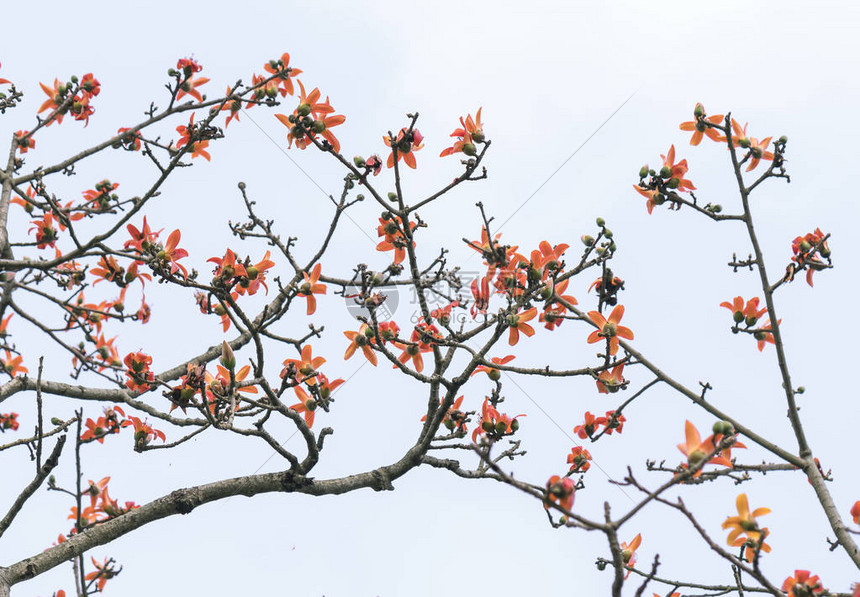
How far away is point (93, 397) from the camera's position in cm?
485

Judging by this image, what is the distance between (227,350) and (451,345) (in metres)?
Answer: 1.16

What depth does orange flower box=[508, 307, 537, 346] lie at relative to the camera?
3.92 meters

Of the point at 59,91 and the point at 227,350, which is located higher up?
the point at 59,91

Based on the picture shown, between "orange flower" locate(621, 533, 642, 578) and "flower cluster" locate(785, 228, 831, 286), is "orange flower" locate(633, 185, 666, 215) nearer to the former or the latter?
"flower cluster" locate(785, 228, 831, 286)

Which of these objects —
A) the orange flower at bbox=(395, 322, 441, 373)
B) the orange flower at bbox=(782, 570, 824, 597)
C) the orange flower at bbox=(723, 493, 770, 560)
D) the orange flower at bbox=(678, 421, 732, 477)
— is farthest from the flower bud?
the orange flower at bbox=(782, 570, 824, 597)

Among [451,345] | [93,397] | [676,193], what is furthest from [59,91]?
[676,193]

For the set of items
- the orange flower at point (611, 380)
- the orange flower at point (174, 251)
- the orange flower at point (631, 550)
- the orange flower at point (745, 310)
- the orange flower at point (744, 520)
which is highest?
the orange flower at point (174, 251)

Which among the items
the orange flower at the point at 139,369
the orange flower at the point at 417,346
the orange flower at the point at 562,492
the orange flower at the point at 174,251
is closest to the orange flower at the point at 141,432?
the orange flower at the point at 139,369

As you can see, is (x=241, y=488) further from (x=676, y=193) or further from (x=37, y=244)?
(x=676, y=193)

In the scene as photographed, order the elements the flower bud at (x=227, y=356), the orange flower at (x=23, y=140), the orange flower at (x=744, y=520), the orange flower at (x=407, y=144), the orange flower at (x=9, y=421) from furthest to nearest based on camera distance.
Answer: the orange flower at (x=9, y=421) < the orange flower at (x=23, y=140) < the orange flower at (x=407, y=144) < the flower bud at (x=227, y=356) < the orange flower at (x=744, y=520)

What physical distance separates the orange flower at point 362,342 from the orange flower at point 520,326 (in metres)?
0.75

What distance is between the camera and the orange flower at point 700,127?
423 cm

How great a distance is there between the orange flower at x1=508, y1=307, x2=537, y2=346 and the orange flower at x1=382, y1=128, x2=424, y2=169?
1.06 metres

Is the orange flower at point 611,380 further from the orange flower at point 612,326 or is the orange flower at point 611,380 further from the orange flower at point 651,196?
the orange flower at point 651,196
